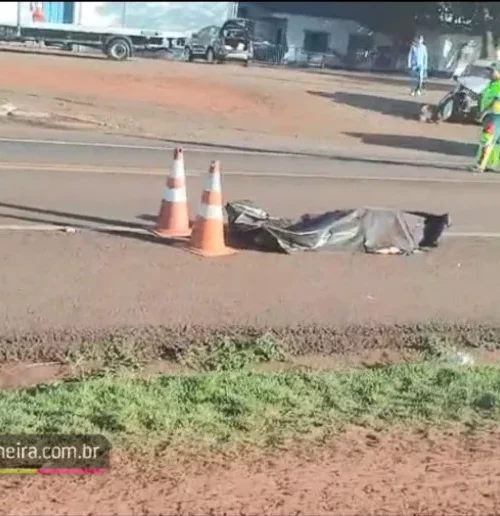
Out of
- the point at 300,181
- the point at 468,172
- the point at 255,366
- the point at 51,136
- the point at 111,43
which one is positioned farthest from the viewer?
the point at 111,43

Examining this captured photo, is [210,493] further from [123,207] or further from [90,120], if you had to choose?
[90,120]

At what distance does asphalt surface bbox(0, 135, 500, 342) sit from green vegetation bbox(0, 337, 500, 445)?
76 cm

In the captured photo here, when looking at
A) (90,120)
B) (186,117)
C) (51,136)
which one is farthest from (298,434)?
(186,117)

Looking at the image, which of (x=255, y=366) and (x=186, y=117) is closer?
(x=255, y=366)

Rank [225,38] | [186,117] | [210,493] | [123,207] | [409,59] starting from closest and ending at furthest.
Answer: [210,493] < [123,207] < [186,117] < [409,59] < [225,38]

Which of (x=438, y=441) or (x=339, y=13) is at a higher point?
(x=339, y=13)

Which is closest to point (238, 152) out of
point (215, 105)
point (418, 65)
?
point (215, 105)

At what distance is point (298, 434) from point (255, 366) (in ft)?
4.54

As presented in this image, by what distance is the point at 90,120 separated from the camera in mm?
22750

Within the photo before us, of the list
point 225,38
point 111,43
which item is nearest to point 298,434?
point 111,43

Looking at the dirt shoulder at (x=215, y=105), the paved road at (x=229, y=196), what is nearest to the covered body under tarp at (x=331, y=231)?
the paved road at (x=229, y=196)

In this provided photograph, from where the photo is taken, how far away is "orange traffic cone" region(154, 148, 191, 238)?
9.59 metres

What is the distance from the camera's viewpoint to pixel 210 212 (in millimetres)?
9055

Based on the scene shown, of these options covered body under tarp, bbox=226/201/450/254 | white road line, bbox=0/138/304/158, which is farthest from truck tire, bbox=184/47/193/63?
covered body under tarp, bbox=226/201/450/254
